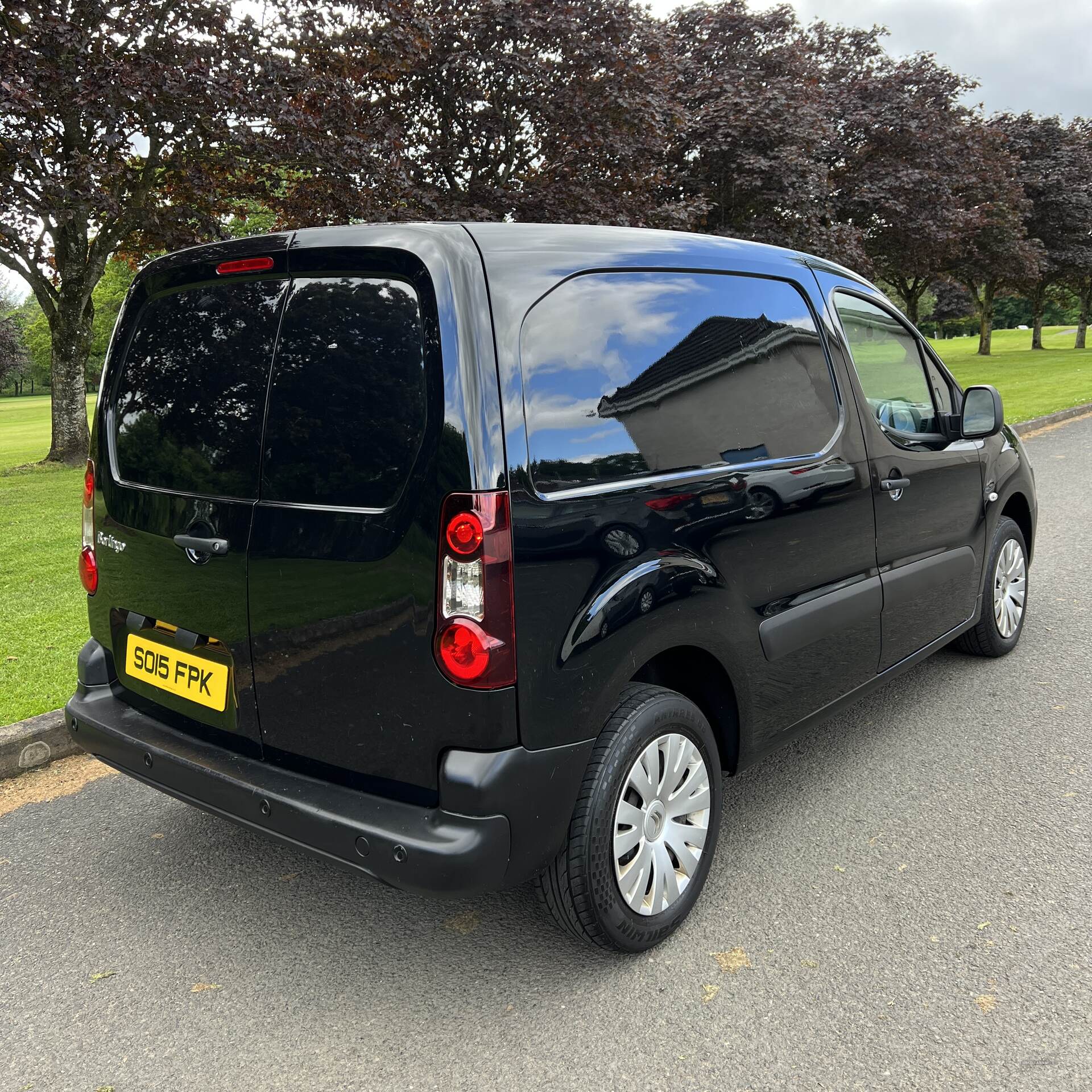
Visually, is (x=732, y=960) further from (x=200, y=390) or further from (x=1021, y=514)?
(x=1021, y=514)

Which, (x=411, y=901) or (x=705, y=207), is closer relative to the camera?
(x=411, y=901)

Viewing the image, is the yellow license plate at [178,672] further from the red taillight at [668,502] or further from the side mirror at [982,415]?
the side mirror at [982,415]

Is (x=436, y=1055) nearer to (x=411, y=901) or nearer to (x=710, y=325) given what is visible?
(x=411, y=901)

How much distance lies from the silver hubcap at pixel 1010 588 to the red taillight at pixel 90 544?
3973mm

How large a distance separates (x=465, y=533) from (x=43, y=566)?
648 cm

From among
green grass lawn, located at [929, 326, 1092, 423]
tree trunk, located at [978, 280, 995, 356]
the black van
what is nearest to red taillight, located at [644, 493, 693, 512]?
the black van

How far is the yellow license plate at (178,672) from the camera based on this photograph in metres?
2.71

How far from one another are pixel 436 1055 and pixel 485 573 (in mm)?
1170

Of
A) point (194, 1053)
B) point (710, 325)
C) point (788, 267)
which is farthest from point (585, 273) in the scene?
point (194, 1053)

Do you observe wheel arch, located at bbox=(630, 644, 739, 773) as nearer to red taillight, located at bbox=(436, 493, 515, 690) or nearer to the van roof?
red taillight, located at bbox=(436, 493, 515, 690)

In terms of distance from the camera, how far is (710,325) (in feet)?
9.61

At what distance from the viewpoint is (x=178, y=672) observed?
283 centimetres

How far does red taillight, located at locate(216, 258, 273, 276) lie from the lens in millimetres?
2613

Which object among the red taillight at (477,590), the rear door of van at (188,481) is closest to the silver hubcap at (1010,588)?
the red taillight at (477,590)
